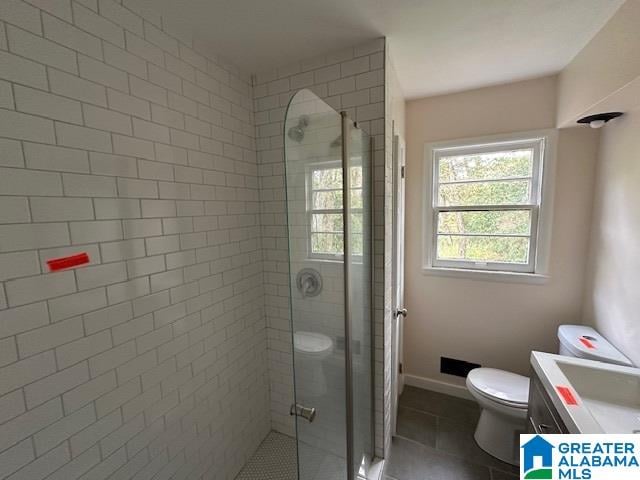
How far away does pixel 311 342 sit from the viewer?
1.12m

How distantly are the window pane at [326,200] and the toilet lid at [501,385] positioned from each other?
162 cm

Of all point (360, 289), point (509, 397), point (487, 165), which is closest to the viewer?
point (360, 289)

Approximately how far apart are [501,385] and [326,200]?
1.74m

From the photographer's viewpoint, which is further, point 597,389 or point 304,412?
point 597,389

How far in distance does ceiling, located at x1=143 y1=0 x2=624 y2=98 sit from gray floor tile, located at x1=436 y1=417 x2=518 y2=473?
245cm

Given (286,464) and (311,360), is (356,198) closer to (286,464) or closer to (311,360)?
(311,360)

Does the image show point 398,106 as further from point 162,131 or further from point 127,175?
point 127,175

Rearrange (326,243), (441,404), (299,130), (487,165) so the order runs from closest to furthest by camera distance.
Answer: (299,130) → (326,243) → (487,165) → (441,404)

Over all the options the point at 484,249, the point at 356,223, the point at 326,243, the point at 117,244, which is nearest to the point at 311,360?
the point at 326,243

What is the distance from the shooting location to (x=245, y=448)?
175 centimetres

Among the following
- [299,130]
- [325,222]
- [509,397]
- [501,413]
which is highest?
[299,130]

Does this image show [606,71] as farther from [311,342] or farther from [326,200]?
[311,342]

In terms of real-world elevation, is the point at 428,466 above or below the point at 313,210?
below

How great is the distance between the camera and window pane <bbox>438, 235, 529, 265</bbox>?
2.03 m
